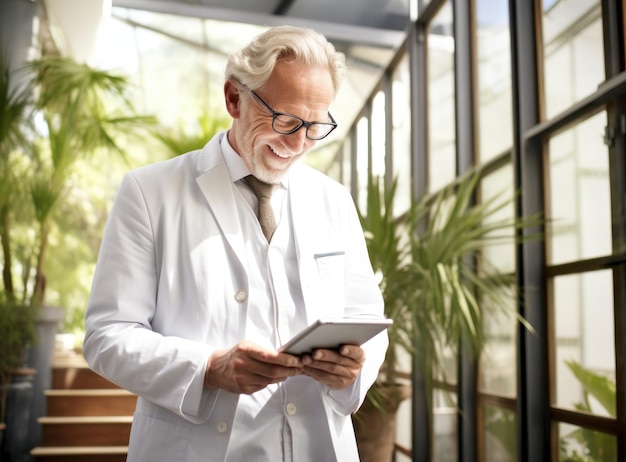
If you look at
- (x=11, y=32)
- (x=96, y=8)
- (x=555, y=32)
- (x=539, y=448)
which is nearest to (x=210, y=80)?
(x=96, y=8)

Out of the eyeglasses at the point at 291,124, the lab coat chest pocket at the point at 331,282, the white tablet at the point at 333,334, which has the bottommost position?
the white tablet at the point at 333,334

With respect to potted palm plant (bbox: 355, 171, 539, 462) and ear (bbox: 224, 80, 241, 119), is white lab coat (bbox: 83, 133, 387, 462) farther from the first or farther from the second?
potted palm plant (bbox: 355, 171, 539, 462)

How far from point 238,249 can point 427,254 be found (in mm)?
2302

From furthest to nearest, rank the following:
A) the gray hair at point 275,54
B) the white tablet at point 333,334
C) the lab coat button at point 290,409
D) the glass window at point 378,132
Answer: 1. the glass window at point 378,132
2. the gray hair at point 275,54
3. the lab coat button at point 290,409
4. the white tablet at point 333,334

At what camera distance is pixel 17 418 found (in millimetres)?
5504

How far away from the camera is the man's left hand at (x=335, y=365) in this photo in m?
1.33

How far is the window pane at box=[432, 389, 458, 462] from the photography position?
5.02 meters

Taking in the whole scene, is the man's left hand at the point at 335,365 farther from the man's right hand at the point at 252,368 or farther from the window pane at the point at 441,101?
the window pane at the point at 441,101

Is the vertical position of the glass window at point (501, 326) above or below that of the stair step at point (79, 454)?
above

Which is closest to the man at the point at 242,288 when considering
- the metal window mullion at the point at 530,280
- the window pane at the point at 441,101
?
the metal window mullion at the point at 530,280

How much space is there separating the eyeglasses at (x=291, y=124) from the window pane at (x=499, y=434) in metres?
2.96

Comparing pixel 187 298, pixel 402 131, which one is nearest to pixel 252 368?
pixel 187 298

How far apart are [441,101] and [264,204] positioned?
4.28 meters

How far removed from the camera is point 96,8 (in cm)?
640
